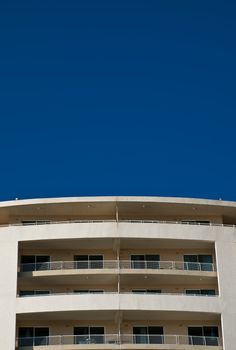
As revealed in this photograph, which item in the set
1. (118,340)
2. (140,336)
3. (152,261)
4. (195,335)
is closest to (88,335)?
(118,340)

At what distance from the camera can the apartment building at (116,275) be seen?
178 ft

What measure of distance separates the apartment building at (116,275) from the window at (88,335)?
7 cm

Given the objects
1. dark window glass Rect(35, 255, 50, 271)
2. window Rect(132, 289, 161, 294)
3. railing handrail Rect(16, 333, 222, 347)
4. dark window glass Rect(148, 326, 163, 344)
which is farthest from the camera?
window Rect(132, 289, 161, 294)

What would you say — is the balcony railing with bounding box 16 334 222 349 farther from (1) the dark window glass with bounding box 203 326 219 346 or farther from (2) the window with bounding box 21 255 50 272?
(2) the window with bounding box 21 255 50 272

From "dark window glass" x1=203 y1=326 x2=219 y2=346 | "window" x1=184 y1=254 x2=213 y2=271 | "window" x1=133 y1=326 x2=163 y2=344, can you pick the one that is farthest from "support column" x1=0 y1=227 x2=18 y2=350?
"dark window glass" x1=203 y1=326 x2=219 y2=346

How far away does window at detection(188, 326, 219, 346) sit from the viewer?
5481 cm

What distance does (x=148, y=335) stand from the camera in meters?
54.7

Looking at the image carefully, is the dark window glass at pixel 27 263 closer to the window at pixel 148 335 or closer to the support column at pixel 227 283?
the window at pixel 148 335

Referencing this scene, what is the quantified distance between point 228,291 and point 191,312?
10.6 feet

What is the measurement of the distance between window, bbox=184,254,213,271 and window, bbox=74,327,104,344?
26.0 feet

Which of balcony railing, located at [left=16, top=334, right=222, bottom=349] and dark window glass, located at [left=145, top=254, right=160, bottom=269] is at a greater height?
dark window glass, located at [left=145, top=254, right=160, bottom=269]

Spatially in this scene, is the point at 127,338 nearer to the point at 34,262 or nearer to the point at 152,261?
the point at 152,261

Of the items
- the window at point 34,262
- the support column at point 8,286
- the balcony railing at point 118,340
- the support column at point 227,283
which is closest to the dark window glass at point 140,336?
the balcony railing at point 118,340


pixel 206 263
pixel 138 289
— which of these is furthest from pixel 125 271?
pixel 206 263
